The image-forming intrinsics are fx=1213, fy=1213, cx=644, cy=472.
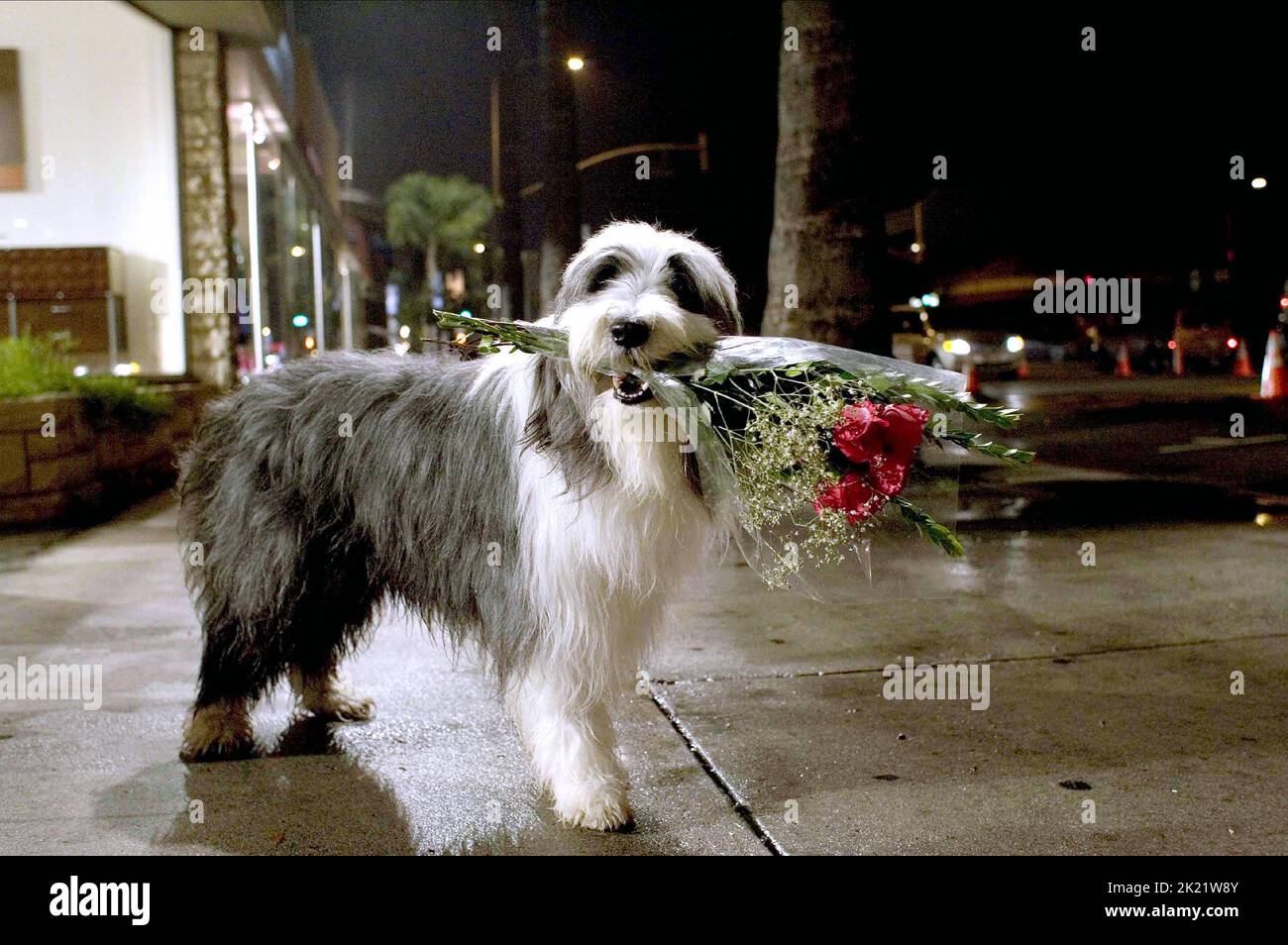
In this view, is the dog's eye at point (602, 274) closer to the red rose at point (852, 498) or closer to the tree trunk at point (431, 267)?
the red rose at point (852, 498)

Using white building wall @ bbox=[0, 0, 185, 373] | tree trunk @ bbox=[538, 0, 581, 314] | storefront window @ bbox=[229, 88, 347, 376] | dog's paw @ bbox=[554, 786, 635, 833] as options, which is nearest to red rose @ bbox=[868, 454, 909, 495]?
dog's paw @ bbox=[554, 786, 635, 833]

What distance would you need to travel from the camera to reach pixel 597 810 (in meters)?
3.45

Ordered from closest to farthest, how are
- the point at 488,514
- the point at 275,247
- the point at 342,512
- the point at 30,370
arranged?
the point at 488,514 → the point at 342,512 → the point at 30,370 → the point at 275,247

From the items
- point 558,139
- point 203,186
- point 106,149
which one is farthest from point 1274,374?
point 106,149

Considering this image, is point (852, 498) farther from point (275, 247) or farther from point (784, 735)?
point (275, 247)

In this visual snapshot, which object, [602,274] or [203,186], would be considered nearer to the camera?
[602,274]

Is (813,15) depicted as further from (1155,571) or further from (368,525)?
(368,525)

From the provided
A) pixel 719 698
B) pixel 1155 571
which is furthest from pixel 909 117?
pixel 719 698

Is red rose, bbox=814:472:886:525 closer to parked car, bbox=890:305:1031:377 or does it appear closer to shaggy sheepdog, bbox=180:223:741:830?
shaggy sheepdog, bbox=180:223:741:830

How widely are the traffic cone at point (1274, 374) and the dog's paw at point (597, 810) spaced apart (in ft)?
45.4

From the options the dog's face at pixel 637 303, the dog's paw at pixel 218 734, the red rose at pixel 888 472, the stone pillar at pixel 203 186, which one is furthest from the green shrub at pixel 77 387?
the red rose at pixel 888 472

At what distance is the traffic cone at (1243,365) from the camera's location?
76.6 feet

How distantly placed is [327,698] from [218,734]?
0.47 metres

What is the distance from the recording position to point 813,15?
338 inches
